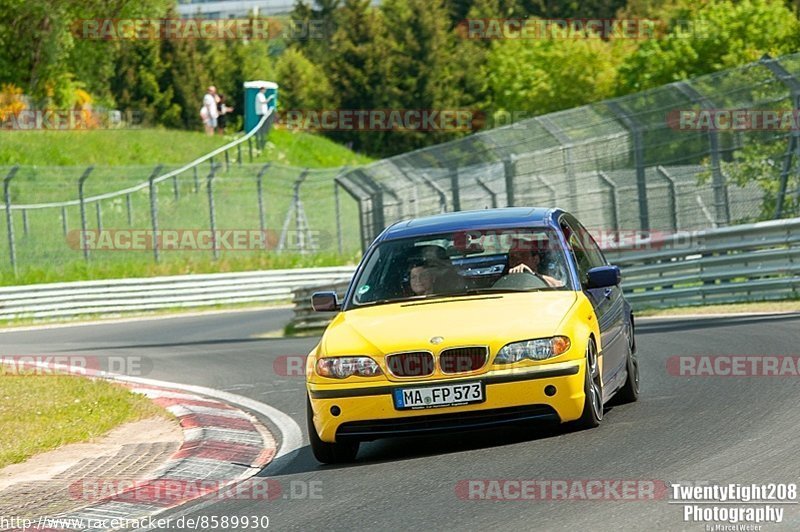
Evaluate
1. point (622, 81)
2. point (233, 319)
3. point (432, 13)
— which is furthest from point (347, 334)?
point (432, 13)

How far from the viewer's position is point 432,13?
82.4 metres

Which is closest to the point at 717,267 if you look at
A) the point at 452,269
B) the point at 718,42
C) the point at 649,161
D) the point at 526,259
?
the point at 649,161

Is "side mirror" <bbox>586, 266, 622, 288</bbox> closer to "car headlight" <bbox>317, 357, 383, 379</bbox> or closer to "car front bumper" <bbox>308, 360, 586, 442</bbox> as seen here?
"car front bumper" <bbox>308, 360, 586, 442</bbox>

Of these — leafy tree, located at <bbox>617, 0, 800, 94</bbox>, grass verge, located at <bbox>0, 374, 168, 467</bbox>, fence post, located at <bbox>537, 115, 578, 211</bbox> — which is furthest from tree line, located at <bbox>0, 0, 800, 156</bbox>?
grass verge, located at <bbox>0, 374, 168, 467</bbox>

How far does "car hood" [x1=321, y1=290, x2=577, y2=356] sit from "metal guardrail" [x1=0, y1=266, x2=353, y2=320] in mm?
19235

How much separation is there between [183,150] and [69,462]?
160 ft

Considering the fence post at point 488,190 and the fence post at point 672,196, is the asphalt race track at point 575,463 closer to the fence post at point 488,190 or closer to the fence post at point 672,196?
the fence post at point 672,196

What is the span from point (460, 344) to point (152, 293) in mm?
23861

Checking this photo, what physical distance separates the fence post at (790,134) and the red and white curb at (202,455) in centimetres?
986

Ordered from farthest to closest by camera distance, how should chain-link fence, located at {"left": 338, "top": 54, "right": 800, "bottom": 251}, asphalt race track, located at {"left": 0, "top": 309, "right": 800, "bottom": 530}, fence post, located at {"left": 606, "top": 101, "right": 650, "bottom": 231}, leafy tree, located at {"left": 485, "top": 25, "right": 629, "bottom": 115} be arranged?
leafy tree, located at {"left": 485, "top": 25, "right": 629, "bottom": 115} → fence post, located at {"left": 606, "top": 101, "right": 650, "bottom": 231} → chain-link fence, located at {"left": 338, "top": 54, "right": 800, "bottom": 251} → asphalt race track, located at {"left": 0, "top": 309, "right": 800, "bottom": 530}

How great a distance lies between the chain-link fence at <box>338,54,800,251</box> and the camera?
2103 cm

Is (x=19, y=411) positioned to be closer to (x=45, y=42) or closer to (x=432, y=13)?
(x=45, y=42)

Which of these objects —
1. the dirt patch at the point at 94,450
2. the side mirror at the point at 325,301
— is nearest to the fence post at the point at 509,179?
the dirt patch at the point at 94,450

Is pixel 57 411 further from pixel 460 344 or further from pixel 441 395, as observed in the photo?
pixel 460 344
